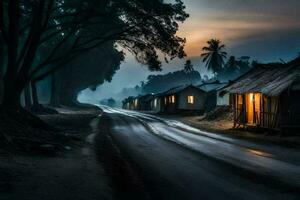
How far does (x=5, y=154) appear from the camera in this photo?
45.9 ft

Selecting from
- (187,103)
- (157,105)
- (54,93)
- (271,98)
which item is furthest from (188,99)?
(271,98)

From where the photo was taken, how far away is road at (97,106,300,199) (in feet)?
34.2

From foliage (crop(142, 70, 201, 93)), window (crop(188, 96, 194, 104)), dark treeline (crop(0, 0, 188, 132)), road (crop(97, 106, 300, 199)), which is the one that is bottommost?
road (crop(97, 106, 300, 199))

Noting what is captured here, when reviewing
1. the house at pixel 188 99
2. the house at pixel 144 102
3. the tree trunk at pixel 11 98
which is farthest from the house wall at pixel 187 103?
the tree trunk at pixel 11 98

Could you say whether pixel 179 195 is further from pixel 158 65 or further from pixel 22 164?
pixel 158 65

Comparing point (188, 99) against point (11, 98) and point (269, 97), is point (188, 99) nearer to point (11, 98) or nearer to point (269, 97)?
point (269, 97)

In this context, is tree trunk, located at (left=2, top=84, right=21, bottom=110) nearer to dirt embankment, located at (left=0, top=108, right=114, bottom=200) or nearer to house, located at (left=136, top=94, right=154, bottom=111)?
dirt embankment, located at (left=0, top=108, right=114, bottom=200)

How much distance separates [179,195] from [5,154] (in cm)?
654

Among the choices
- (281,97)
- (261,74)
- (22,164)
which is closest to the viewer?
(22,164)

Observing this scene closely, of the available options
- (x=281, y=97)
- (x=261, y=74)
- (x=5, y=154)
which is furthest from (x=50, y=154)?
(x=261, y=74)

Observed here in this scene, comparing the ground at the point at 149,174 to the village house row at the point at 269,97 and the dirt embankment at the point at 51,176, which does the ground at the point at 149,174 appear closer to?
the dirt embankment at the point at 51,176

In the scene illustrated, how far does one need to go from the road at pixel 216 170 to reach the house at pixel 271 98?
308 inches

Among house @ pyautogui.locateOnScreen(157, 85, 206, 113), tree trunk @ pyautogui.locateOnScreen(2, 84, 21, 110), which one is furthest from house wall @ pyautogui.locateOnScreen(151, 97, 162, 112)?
tree trunk @ pyautogui.locateOnScreen(2, 84, 21, 110)

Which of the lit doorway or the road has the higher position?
the lit doorway
